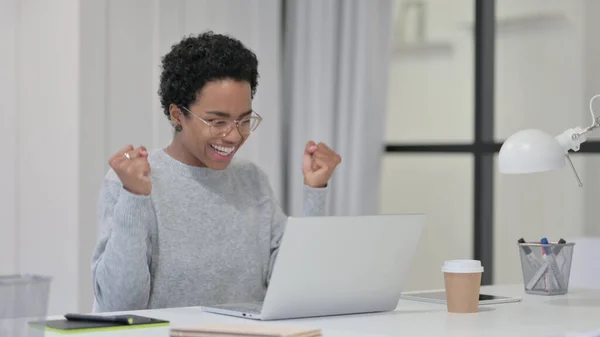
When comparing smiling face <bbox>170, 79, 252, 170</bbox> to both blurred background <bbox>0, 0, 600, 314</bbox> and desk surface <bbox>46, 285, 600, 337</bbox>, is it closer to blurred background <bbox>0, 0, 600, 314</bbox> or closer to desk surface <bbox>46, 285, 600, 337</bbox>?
desk surface <bbox>46, 285, 600, 337</bbox>

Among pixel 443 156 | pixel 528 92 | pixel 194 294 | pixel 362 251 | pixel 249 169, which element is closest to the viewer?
pixel 362 251

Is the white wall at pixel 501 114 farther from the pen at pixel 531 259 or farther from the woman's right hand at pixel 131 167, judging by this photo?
the woman's right hand at pixel 131 167

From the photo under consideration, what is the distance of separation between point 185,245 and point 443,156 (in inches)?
79.5

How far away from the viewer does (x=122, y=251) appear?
2.27 metres

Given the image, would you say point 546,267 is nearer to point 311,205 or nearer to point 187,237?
point 311,205

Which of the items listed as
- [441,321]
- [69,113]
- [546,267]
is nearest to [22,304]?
[441,321]

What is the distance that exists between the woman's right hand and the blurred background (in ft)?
4.42

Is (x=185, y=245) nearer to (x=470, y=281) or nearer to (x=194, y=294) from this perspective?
(x=194, y=294)

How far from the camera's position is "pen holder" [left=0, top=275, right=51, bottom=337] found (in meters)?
1.34

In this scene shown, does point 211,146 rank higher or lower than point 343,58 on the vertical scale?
lower

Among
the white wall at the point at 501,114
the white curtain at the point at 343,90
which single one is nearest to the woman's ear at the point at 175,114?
the white curtain at the point at 343,90

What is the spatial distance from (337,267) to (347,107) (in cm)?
216

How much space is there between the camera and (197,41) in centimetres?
260

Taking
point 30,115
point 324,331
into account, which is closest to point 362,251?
point 324,331
